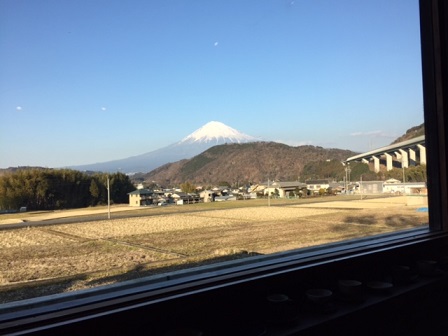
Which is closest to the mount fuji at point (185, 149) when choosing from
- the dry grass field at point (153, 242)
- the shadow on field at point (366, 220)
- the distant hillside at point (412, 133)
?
the dry grass field at point (153, 242)

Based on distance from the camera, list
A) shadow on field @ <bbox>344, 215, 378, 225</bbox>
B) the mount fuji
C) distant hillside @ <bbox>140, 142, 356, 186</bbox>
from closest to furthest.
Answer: the mount fuji, distant hillside @ <bbox>140, 142, 356, 186</bbox>, shadow on field @ <bbox>344, 215, 378, 225</bbox>

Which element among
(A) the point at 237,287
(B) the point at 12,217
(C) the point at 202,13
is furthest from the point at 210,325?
(C) the point at 202,13

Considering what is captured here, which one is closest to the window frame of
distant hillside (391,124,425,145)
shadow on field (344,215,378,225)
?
distant hillside (391,124,425,145)

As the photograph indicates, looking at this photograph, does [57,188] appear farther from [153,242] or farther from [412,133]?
[153,242]

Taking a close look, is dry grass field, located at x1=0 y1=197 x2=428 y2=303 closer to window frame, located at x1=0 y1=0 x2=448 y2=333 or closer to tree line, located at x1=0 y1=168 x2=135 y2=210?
window frame, located at x1=0 y1=0 x2=448 y2=333

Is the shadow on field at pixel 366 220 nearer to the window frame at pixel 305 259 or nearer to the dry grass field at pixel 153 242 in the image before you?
the dry grass field at pixel 153 242
